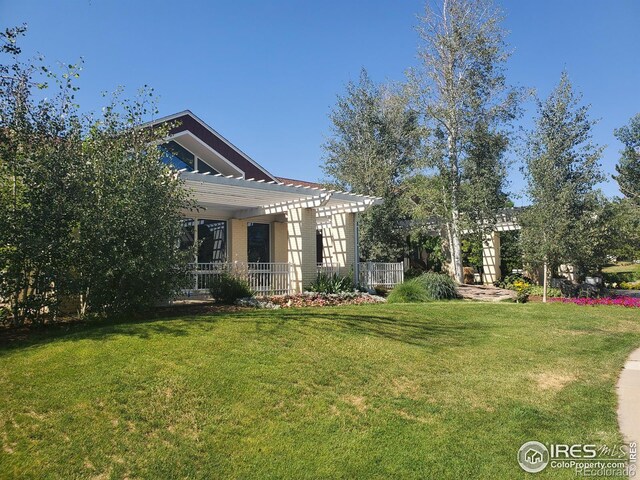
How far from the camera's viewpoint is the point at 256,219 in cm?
1755

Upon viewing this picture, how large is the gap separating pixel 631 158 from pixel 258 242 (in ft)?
78.2

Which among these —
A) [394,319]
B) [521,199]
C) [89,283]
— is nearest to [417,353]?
[394,319]

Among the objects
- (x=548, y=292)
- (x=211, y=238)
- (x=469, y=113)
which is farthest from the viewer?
(x=469, y=113)

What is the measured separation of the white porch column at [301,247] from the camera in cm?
1509

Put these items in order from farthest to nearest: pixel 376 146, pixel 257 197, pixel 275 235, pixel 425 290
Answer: pixel 376 146
pixel 275 235
pixel 257 197
pixel 425 290

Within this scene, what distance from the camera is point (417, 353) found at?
6.62 meters

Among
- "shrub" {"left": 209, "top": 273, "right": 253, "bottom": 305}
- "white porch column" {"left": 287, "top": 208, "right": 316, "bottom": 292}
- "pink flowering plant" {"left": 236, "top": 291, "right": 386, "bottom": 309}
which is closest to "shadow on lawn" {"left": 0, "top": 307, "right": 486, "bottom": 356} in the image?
"pink flowering plant" {"left": 236, "top": 291, "right": 386, "bottom": 309}

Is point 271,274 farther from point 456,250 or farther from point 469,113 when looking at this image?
point 469,113

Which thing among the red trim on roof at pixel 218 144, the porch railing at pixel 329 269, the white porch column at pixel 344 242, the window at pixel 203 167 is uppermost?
the red trim on roof at pixel 218 144

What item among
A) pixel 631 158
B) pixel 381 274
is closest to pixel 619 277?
pixel 631 158

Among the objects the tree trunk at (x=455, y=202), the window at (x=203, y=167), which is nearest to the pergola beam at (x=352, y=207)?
the window at (x=203, y=167)

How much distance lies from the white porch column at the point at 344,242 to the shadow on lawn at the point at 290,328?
7.26 metres

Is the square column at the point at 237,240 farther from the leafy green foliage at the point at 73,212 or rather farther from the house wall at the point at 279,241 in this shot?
the leafy green foliage at the point at 73,212

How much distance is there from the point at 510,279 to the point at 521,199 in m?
4.73
